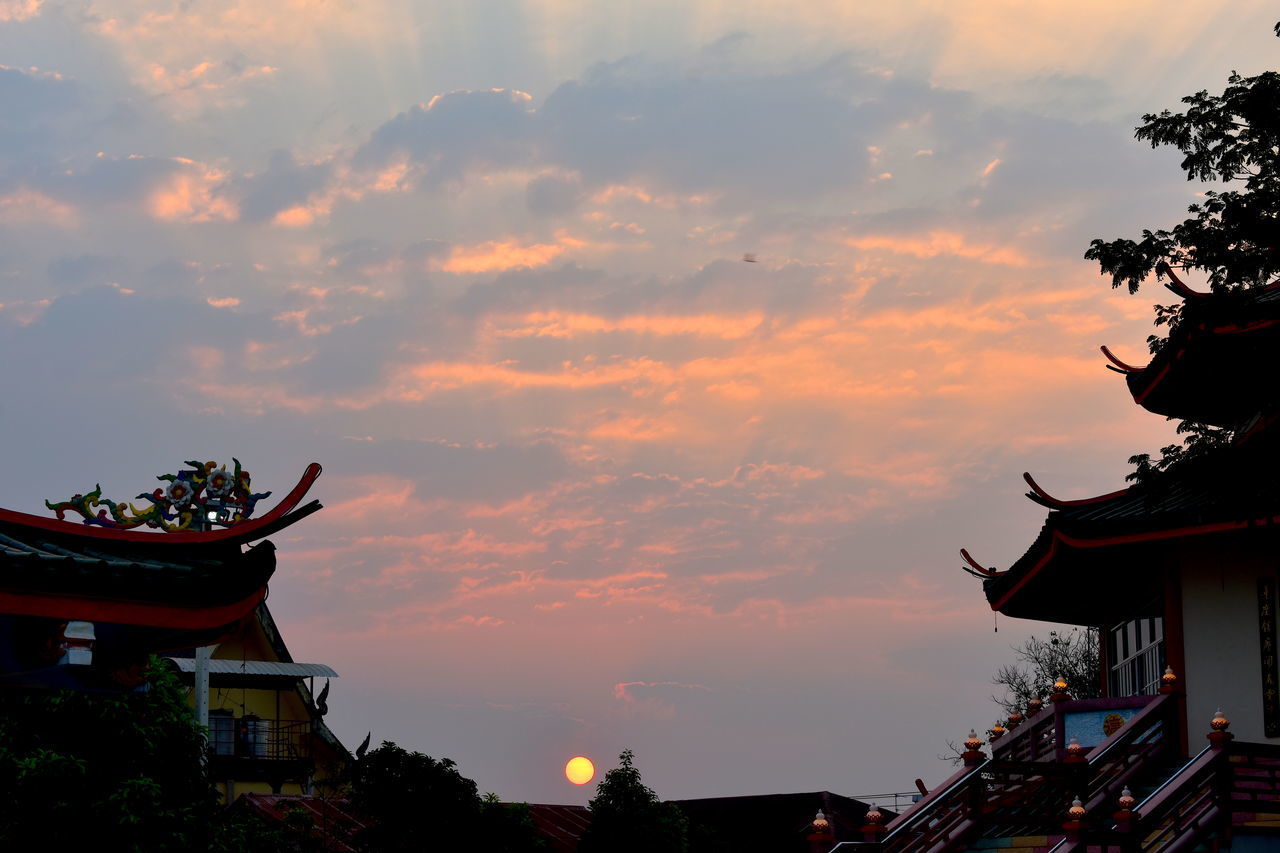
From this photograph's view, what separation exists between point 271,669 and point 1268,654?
3240 cm

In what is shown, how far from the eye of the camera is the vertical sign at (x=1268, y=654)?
16703mm

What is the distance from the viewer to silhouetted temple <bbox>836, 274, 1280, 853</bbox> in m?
14.4

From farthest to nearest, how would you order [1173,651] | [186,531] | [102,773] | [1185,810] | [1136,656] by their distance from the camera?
1. [1136,656]
2. [1173,651]
3. [102,773]
4. [1185,810]
5. [186,531]

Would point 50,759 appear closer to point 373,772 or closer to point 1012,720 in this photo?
point 373,772

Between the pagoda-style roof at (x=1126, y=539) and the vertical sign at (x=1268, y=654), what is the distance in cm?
64

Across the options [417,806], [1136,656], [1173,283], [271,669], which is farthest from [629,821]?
[271,669]

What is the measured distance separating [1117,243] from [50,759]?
1274cm

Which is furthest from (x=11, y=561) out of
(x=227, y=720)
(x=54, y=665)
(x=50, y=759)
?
(x=227, y=720)

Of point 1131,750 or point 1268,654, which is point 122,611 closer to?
point 1131,750

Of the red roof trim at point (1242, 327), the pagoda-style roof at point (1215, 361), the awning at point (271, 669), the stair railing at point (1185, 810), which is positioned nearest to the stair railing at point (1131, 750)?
the stair railing at point (1185, 810)

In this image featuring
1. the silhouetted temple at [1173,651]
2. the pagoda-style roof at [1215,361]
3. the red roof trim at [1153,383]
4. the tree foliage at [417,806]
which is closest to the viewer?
the silhouetted temple at [1173,651]

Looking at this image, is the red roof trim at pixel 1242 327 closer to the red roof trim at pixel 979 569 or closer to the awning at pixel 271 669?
the red roof trim at pixel 979 569

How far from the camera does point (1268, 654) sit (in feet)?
55.5

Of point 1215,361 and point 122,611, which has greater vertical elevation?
point 1215,361
